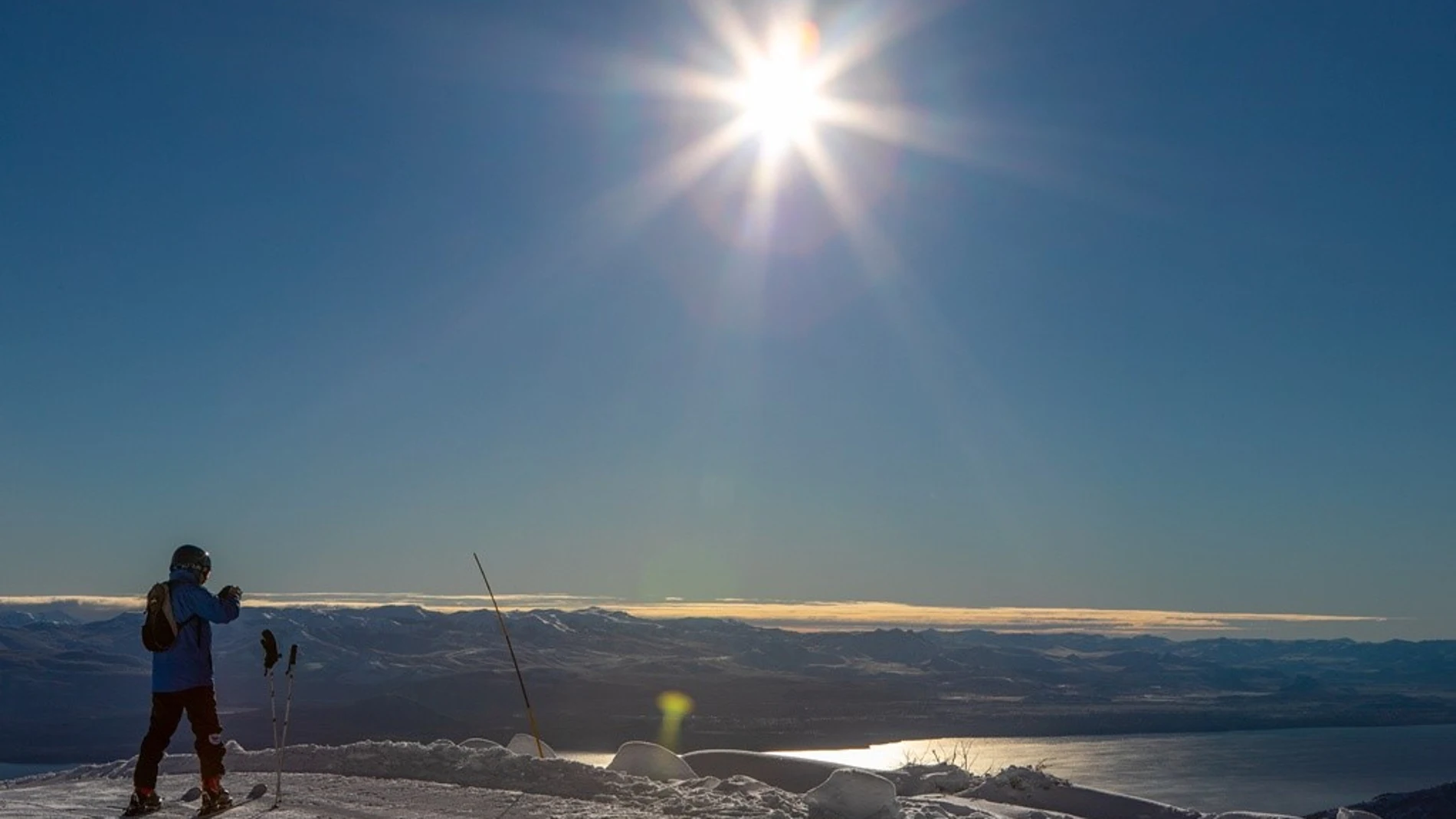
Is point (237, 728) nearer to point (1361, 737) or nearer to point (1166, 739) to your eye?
point (1166, 739)

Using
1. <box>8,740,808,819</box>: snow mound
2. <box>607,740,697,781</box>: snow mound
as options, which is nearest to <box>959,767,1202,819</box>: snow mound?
<box>607,740,697,781</box>: snow mound

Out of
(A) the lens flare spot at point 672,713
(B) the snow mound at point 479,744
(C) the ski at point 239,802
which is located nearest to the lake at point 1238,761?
(A) the lens flare spot at point 672,713

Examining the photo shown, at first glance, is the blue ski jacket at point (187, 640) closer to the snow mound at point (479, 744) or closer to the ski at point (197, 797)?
the ski at point (197, 797)

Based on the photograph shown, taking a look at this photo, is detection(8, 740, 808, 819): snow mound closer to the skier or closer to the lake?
the skier

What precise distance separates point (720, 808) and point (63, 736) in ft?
521

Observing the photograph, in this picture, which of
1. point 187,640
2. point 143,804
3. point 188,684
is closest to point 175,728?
point 188,684

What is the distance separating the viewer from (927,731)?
6427 inches

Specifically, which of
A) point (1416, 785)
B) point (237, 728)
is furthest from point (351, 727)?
point (1416, 785)

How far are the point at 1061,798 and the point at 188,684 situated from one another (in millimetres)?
12215

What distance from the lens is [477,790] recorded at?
10.6m

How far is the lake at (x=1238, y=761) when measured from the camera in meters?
85.2

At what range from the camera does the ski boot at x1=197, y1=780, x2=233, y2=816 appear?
892cm

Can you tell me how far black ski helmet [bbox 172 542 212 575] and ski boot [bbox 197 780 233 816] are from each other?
1.70m

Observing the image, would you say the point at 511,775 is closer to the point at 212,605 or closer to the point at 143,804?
the point at 143,804
